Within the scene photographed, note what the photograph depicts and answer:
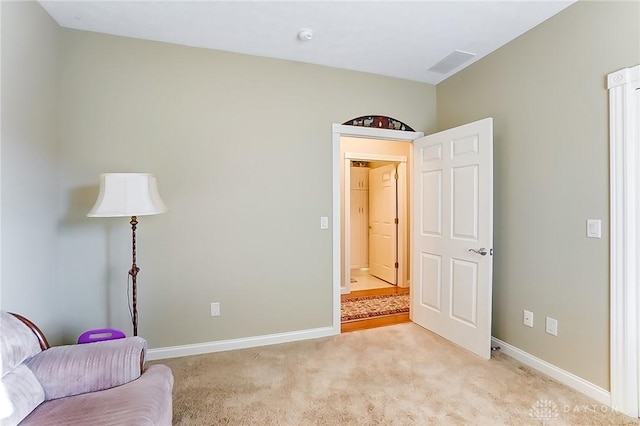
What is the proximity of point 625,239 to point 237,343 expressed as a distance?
2948mm

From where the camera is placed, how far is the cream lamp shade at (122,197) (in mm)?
1955

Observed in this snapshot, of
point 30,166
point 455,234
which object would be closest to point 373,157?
point 455,234

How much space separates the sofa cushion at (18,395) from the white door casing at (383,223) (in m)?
4.56

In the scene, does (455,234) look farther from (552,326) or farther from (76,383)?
(76,383)

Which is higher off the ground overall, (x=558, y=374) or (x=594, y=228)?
(x=594, y=228)

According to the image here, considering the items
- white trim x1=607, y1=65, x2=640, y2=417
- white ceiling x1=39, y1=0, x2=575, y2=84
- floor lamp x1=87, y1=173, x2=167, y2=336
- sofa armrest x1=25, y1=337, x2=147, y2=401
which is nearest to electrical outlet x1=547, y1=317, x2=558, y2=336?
white trim x1=607, y1=65, x2=640, y2=417

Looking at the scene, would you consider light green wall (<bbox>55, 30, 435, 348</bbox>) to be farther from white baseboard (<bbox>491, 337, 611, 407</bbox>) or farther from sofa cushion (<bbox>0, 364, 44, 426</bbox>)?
white baseboard (<bbox>491, 337, 611, 407</bbox>)

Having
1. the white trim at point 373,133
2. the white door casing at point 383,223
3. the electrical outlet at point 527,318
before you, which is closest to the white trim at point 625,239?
the electrical outlet at point 527,318

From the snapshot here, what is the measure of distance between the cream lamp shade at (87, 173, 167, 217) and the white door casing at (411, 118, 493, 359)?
8.27 ft

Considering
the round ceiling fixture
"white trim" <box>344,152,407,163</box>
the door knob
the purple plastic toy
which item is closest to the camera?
the purple plastic toy

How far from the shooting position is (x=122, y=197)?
1977mm

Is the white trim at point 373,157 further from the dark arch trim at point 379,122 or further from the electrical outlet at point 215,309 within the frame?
the electrical outlet at point 215,309

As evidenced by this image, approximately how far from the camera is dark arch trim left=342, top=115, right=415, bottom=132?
3.15 m

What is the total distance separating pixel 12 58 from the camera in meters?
1.81
